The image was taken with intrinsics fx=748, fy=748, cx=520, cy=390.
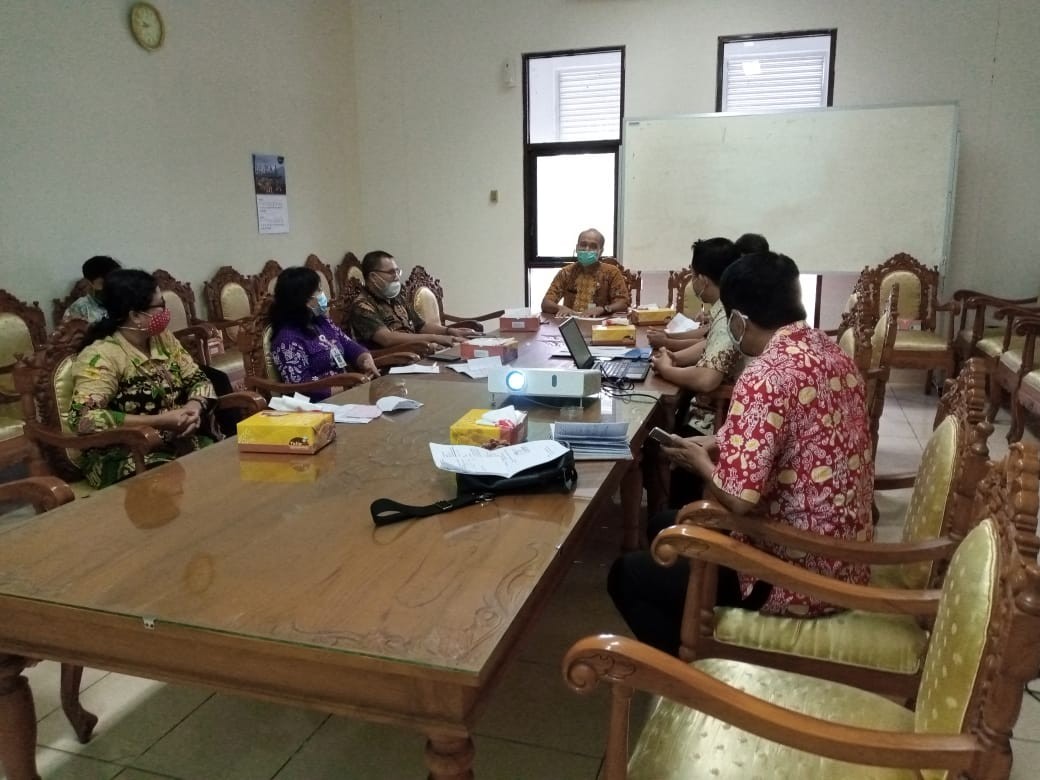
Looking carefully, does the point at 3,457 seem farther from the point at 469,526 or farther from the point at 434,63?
the point at 434,63

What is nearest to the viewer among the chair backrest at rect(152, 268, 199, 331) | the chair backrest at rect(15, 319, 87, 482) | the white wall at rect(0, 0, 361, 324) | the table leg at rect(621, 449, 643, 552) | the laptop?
the chair backrest at rect(15, 319, 87, 482)

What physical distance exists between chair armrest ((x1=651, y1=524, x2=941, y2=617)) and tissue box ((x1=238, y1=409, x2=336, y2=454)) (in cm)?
88

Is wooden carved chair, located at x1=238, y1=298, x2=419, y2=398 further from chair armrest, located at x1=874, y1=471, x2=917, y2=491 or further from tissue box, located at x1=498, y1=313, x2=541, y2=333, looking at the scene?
chair armrest, located at x1=874, y1=471, x2=917, y2=491

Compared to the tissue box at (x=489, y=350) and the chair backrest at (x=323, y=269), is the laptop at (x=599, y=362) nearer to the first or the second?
the tissue box at (x=489, y=350)

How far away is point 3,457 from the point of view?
2.87 m

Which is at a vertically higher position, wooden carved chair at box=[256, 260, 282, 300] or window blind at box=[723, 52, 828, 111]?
window blind at box=[723, 52, 828, 111]

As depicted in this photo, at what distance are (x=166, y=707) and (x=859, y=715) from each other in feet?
5.33

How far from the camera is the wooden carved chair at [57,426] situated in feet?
7.15

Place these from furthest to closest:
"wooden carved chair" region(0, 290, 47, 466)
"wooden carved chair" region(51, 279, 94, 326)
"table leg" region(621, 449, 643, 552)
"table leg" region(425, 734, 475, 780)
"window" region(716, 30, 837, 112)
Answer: "window" region(716, 30, 837, 112) → "wooden carved chair" region(51, 279, 94, 326) → "wooden carved chair" region(0, 290, 47, 466) → "table leg" region(621, 449, 643, 552) → "table leg" region(425, 734, 475, 780)

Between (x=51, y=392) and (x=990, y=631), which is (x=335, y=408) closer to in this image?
(x=51, y=392)

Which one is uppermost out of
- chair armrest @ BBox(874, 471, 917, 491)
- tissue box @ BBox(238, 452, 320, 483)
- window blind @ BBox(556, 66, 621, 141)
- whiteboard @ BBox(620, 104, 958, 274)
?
window blind @ BBox(556, 66, 621, 141)

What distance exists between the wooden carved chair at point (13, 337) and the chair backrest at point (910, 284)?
4676 millimetres

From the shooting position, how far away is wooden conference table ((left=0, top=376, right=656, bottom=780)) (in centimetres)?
97

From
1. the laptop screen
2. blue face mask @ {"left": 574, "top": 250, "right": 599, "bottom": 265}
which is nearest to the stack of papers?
the laptop screen
